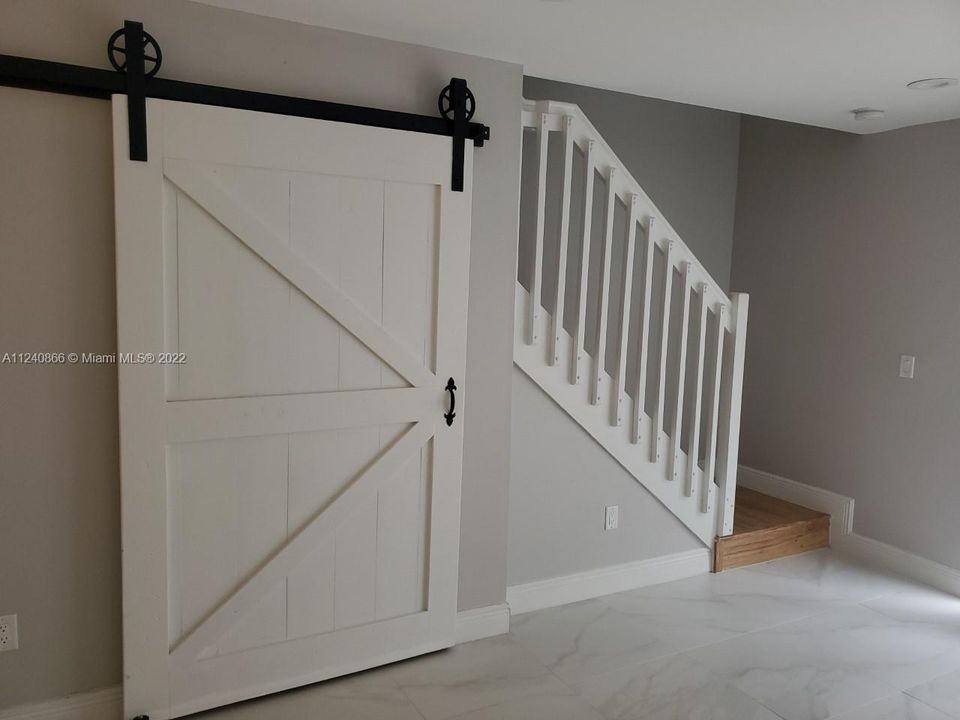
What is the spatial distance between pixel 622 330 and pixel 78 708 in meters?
2.49

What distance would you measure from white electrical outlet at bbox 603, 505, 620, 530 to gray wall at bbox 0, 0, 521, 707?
2.04 m

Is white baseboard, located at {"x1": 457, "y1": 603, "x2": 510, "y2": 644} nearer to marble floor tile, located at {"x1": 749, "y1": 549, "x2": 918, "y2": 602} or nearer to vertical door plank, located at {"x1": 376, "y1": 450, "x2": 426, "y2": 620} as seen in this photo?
vertical door plank, located at {"x1": 376, "y1": 450, "x2": 426, "y2": 620}

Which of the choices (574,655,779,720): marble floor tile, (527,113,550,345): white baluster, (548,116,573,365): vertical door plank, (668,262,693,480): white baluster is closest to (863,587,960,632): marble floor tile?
(668,262,693,480): white baluster

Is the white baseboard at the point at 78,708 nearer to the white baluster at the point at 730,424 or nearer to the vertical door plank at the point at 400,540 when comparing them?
the vertical door plank at the point at 400,540

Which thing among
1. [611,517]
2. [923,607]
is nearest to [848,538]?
[923,607]

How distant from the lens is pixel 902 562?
3875mm

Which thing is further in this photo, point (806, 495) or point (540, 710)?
point (806, 495)

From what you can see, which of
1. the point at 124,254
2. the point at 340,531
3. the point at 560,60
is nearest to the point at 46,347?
the point at 124,254

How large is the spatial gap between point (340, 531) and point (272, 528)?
0.24 metres

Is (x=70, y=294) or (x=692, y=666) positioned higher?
(x=70, y=294)

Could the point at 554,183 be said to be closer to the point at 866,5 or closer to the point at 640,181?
the point at 640,181

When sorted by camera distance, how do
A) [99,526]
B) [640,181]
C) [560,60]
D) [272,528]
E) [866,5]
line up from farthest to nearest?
1. [640,181]
2. [560,60]
3. [272,528]
4. [99,526]
5. [866,5]

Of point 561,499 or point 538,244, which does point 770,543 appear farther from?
point 538,244

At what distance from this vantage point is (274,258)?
96.4 inches
